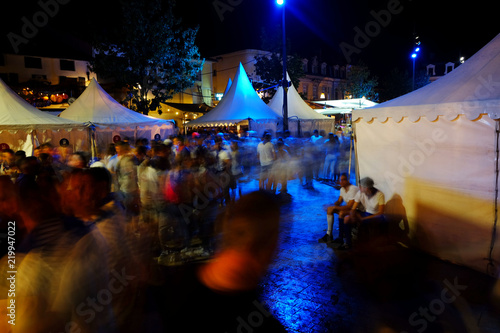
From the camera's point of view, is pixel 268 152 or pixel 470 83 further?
pixel 268 152

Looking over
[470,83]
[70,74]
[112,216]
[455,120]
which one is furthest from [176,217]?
[70,74]

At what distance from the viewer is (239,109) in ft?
51.1

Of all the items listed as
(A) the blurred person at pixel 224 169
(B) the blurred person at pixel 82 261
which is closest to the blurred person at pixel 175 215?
(A) the blurred person at pixel 224 169

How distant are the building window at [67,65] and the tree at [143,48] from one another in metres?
12.4

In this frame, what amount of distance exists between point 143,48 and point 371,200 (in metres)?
18.5

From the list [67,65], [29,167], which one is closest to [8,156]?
[29,167]

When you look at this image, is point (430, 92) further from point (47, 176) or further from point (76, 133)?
point (76, 133)

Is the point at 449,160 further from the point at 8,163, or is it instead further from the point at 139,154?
the point at 8,163

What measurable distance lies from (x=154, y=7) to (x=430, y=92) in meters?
18.9

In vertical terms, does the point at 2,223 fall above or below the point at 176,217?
above

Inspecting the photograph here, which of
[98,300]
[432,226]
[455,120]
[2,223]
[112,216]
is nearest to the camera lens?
[98,300]

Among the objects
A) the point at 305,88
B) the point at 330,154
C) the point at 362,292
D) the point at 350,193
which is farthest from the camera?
the point at 305,88

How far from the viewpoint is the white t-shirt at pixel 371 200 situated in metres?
5.37

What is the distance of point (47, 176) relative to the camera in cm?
359
